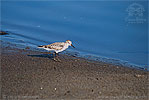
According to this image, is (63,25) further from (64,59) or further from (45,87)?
(45,87)

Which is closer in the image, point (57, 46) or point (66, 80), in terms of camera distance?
point (66, 80)

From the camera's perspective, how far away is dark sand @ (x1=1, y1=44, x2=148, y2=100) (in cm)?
672

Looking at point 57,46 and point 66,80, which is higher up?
point 57,46

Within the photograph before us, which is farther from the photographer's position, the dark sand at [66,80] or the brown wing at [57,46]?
the brown wing at [57,46]

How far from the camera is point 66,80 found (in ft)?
24.9

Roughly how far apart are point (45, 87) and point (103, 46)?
5.90 metres

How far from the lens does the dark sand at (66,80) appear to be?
22.1 feet

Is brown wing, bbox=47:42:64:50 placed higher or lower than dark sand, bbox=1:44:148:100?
higher

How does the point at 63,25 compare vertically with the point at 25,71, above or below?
above

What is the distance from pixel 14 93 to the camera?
265 inches

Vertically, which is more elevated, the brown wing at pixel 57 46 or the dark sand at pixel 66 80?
the brown wing at pixel 57 46

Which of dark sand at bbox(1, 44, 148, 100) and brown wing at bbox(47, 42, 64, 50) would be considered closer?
dark sand at bbox(1, 44, 148, 100)

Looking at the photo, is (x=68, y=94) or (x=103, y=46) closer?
(x=68, y=94)

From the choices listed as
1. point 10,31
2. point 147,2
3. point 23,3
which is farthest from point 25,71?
point 23,3
